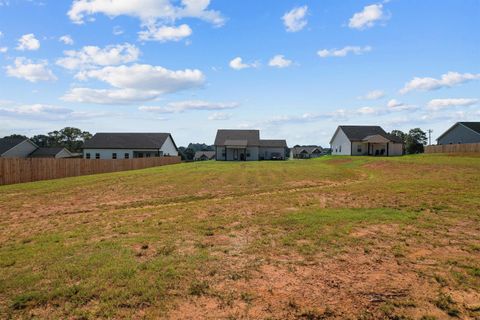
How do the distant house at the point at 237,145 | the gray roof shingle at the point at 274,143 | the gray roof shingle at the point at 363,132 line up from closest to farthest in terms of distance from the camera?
the gray roof shingle at the point at 363,132 < the distant house at the point at 237,145 < the gray roof shingle at the point at 274,143

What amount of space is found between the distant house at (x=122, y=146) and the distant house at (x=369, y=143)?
3284 centimetres

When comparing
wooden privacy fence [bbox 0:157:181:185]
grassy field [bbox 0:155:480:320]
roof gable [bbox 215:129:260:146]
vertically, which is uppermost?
roof gable [bbox 215:129:260:146]

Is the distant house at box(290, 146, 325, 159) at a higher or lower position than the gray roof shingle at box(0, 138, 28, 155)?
lower

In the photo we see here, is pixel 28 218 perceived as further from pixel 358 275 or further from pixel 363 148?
pixel 363 148

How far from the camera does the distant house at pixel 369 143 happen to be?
52719 millimetres

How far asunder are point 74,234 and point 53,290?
3.32m

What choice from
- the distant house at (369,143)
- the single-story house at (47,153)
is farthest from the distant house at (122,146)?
the distant house at (369,143)

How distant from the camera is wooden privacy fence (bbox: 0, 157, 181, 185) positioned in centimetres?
2217

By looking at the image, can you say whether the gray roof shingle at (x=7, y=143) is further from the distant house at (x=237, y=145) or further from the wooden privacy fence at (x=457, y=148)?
the wooden privacy fence at (x=457, y=148)

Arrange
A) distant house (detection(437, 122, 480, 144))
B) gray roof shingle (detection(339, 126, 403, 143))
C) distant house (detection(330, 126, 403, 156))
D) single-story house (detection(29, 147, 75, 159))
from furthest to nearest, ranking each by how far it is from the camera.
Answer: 1. single-story house (detection(29, 147, 75, 159))
2. gray roof shingle (detection(339, 126, 403, 143))
3. distant house (detection(330, 126, 403, 156))
4. distant house (detection(437, 122, 480, 144))

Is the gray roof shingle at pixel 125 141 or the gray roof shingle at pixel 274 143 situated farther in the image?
the gray roof shingle at pixel 274 143

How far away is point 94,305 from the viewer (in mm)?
3977

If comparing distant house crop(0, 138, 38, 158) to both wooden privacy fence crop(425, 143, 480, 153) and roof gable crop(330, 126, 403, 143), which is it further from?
wooden privacy fence crop(425, 143, 480, 153)

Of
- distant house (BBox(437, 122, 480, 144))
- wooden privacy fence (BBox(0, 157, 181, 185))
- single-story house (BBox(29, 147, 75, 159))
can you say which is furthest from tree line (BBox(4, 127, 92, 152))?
distant house (BBox(437, 122, 480, 144))
